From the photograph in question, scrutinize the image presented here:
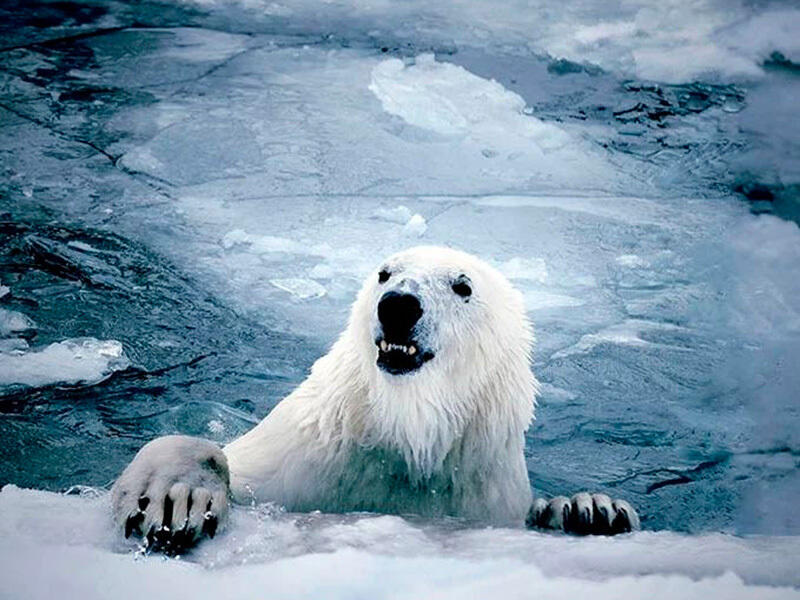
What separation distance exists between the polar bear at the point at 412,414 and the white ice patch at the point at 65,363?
121 cm

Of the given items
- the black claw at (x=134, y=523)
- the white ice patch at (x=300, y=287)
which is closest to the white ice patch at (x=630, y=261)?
the white ice patch at (x=300, y=287)

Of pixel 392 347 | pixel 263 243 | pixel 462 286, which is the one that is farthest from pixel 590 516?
pixel 263 243

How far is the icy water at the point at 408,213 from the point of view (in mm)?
4465

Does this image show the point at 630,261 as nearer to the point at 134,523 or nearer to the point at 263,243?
the point at 263,243

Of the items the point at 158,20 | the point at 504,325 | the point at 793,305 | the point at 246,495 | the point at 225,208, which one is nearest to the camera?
the point at 246,495

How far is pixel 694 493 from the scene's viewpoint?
4.40 metres

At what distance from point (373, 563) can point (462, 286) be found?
3.58 feet

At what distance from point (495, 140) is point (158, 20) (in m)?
2.86

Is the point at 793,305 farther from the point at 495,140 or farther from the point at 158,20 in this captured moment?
the point at 158,20

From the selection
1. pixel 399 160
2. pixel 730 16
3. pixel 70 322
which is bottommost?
pixel 70 322

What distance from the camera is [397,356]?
3.11 m

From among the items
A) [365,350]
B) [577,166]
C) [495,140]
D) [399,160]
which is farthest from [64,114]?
[365,350]

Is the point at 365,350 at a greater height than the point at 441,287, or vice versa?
the point at 441,287

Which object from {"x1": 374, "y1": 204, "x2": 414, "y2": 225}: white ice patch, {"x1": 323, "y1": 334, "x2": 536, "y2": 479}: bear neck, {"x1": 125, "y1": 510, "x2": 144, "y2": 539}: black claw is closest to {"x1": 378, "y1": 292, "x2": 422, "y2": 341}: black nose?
{"x1": 323, "y1": 334, "x2": 536, "y2": 479}: bear neck
